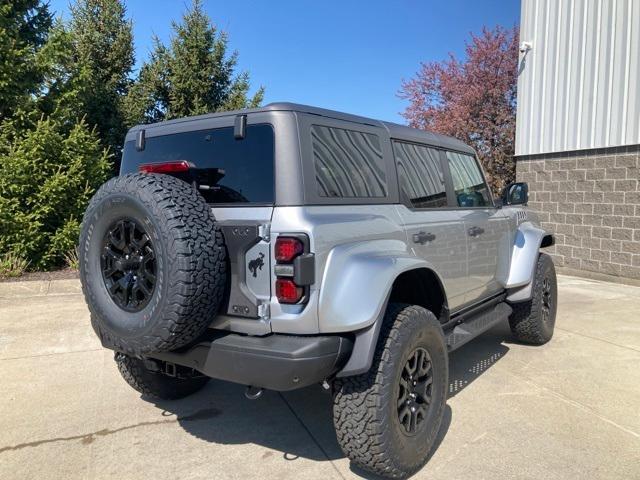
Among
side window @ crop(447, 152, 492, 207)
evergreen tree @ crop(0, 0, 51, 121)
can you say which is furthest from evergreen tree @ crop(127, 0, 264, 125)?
side window @ crop(447, 152, 492, 207)

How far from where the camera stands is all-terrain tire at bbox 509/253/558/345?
464cm

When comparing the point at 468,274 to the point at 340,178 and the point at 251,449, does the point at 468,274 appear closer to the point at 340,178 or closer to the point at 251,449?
the point at 340,178

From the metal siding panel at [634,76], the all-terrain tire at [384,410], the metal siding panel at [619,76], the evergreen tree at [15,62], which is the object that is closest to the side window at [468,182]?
→ the all-terrain tire at [384,410]

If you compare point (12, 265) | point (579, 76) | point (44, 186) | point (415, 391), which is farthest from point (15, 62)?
point (579, 76)

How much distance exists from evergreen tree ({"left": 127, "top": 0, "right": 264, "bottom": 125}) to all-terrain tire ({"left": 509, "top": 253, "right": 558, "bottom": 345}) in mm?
8632

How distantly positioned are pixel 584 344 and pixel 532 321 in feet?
2.52

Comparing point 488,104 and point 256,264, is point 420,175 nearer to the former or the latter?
point 256,264

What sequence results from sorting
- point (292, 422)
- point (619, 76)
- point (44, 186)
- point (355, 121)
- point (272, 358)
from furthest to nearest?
point (619, 76), point (44, 186), point (292, 422), point (355, 121), point (272, 358)

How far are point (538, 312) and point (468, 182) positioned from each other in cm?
148

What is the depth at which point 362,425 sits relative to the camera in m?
2.41

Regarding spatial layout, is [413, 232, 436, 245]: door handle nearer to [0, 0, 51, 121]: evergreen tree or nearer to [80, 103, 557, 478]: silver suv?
[80, 103, 557, 478]: silver suv

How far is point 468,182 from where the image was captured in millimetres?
4156

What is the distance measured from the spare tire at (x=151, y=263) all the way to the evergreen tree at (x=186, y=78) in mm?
9365

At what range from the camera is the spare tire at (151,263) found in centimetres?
223
